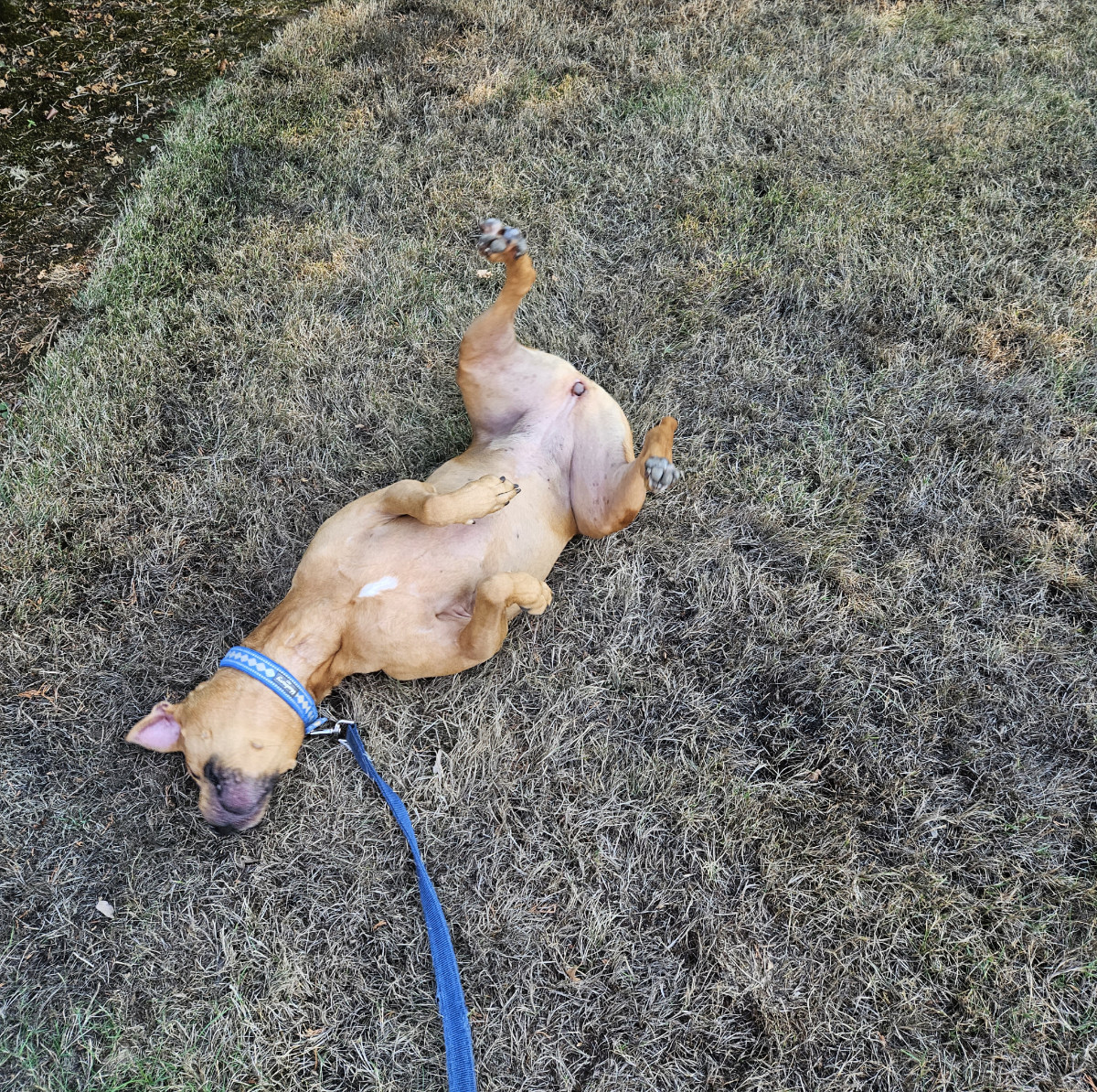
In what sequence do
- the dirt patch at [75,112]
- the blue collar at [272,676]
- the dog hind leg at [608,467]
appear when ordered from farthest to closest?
1. the dirt patch at [75,112]
2. the dog hind leg at [608,467]
3. the blue collar at [272,676]

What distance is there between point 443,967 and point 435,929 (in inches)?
5.0

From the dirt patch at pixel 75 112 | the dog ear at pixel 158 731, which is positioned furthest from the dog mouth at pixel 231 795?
the dirt patch at pixel 75 112

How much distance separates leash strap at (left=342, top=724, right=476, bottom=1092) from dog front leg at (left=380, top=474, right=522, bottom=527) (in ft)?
3.09

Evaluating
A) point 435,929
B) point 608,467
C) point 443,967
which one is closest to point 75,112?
point 608,467

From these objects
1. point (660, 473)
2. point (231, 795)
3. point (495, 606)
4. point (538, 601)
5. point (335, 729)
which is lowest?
point (335, 729)

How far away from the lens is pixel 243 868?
291cm

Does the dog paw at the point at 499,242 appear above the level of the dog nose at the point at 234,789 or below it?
above

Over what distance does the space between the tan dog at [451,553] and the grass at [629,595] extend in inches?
16.8

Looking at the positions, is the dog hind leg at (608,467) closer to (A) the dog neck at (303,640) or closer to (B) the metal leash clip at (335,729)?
(A) the dog neck at (303,640)

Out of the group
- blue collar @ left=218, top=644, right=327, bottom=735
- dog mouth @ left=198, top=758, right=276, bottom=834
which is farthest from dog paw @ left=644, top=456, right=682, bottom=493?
dog mouth @ left=198, top=758, right=276, bottom=834

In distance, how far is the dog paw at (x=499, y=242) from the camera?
3049 millimetres

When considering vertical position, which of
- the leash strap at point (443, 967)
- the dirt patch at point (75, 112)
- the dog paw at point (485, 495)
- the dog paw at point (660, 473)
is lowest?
the leash strap at point (443, 967)

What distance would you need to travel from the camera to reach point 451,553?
2.92 metres

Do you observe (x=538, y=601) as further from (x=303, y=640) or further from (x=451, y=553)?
(x=303, y=640)
